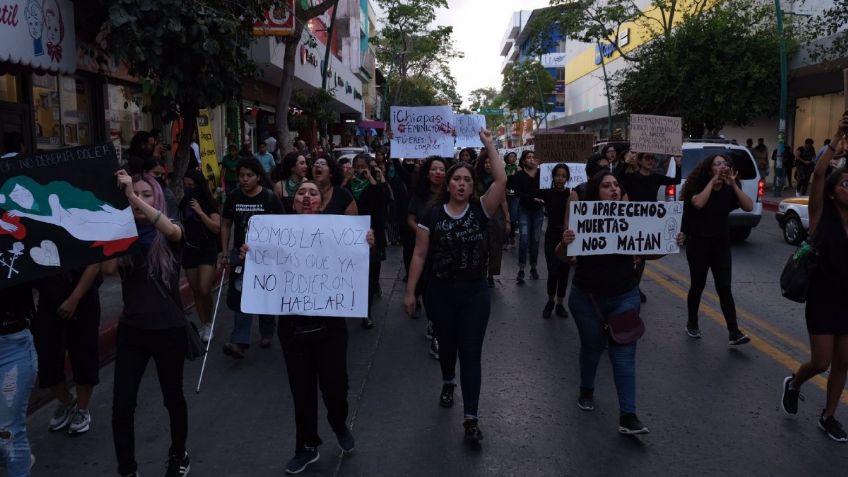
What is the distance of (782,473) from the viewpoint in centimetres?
419

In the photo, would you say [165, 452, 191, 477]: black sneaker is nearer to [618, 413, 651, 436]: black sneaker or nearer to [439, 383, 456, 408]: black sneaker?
[439, 383, 456, 408]: black sneaker

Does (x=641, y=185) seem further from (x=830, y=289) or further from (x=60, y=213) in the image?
(x=60, y=213)

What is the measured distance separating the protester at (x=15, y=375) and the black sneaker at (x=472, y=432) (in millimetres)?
2468

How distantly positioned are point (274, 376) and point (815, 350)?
4087 mm

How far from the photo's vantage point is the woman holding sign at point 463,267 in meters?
4.68

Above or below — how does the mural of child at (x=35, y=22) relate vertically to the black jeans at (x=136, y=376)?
above

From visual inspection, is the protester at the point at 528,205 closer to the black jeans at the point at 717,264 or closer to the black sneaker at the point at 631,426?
the black jeans at the point at 717,264

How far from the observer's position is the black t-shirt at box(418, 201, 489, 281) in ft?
15.3

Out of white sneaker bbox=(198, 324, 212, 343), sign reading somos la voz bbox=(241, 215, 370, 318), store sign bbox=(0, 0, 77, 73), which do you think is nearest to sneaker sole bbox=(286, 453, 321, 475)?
sign reading somos la voz bbox=(241, 215, 370, 318)

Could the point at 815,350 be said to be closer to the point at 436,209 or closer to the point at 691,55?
the point at 436,209

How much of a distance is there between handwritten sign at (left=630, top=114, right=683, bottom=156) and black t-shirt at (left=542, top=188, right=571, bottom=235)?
1033mm

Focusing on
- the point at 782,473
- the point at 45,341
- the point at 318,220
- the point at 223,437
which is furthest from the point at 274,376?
the point at 782,473

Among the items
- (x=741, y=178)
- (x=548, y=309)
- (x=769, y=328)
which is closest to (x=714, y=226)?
(x=769, y=328)

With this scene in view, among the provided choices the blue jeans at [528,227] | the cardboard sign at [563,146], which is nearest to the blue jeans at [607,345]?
the blue jeans at [528,227]
